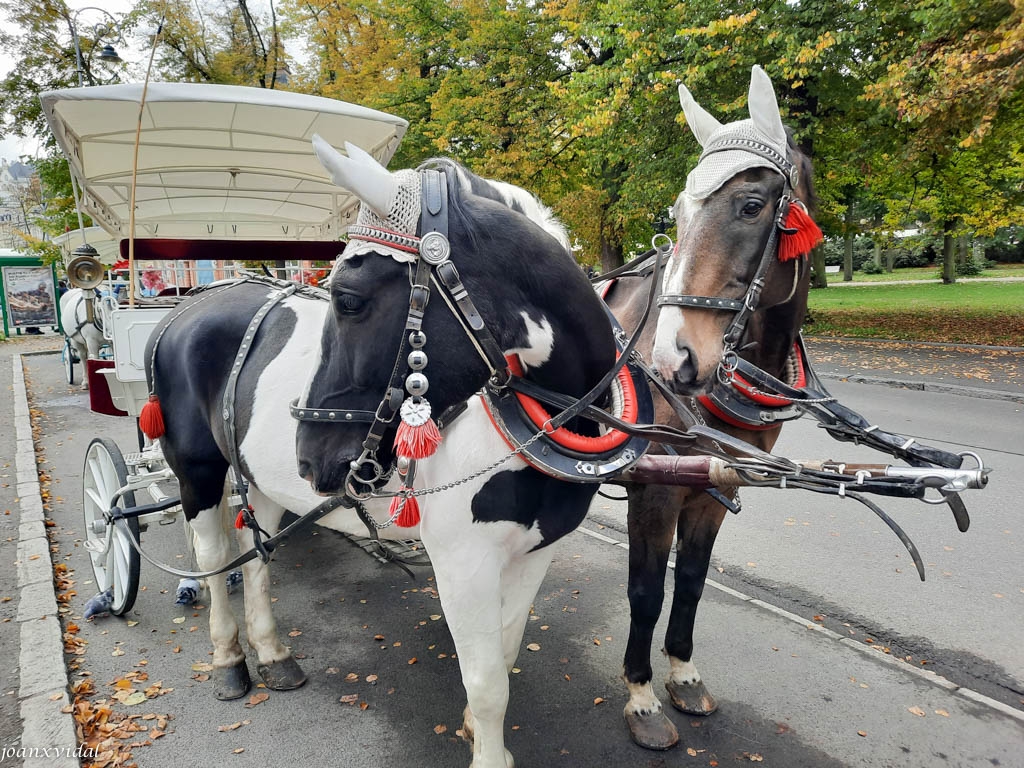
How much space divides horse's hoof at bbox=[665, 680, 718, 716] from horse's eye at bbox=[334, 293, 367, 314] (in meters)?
2.31

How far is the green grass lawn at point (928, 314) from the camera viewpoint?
46.4ft

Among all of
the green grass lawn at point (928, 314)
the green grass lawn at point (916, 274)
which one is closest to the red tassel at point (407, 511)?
the green grass lawn at point (928, 314)

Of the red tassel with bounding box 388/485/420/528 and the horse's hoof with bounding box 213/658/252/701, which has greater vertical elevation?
the red tassel with bounding box 388/485/420/528

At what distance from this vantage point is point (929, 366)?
11062 millimetres

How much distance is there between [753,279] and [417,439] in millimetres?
1340

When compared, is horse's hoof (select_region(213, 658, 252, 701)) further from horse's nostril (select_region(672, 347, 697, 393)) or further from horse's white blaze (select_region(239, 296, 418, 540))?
horse's nostril (select_region(672, 347, 697, 393))

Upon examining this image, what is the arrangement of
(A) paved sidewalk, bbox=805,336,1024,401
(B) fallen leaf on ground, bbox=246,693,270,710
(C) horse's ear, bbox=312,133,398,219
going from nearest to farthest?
(C) horse's ear, bbox=312,133,398,219 < (B) fallen leaf on ground, bbox=246,693,270,710 < (A) paved sidewalk, bbox=805,336,1024,401

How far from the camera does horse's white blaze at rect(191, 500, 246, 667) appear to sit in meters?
3.23

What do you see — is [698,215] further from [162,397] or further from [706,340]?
[162,397]

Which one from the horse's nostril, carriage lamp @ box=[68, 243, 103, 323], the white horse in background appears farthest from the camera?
the white horse in background

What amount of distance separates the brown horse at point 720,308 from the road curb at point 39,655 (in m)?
2.41

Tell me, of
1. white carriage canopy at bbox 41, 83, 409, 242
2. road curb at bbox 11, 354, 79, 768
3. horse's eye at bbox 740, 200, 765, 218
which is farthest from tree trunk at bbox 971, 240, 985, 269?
road curb at bbox 11, 354, 79, 768

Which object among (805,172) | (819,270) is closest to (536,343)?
(805,172)

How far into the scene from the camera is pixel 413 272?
1.72 m
